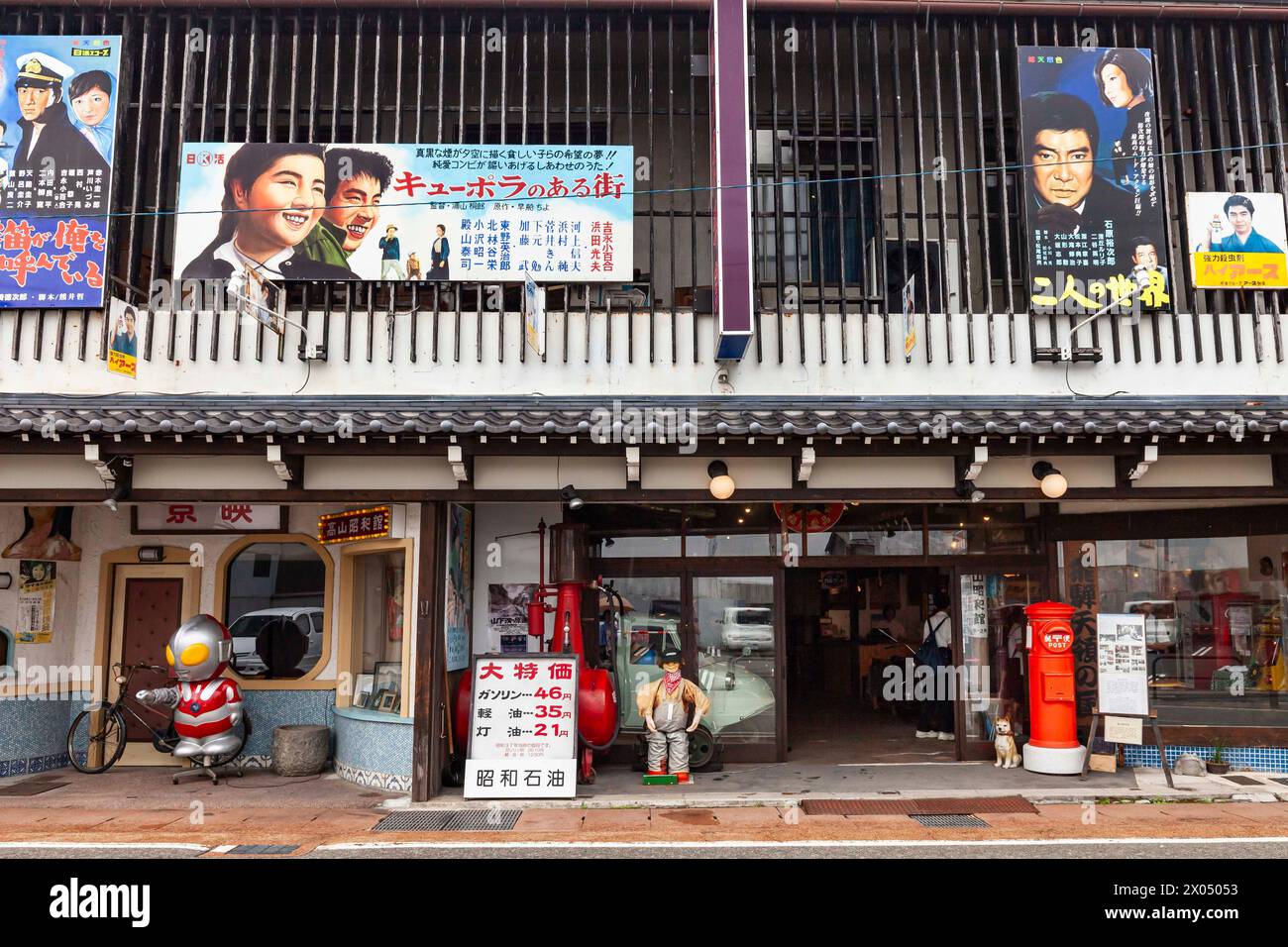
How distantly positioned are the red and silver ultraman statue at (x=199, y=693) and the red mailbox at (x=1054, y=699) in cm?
848

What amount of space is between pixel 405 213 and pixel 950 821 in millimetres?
8486

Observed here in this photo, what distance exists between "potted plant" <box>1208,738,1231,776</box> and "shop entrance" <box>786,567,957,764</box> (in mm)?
2600

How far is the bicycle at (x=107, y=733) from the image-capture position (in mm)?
10648

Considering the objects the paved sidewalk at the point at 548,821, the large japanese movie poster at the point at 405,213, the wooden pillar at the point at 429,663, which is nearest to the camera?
the paved sidewalk at the point at 548,821

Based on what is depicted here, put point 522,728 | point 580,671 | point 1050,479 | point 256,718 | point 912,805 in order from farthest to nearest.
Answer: point 256,718 < point 580,671 < point 522,728 < point 1050,479 < point 912,805

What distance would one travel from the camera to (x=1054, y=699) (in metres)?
10.0

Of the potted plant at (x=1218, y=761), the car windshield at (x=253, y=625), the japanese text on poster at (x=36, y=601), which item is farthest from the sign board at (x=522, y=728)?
the potted plant at (x=1218, y=761)

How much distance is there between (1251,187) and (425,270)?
9.72 m

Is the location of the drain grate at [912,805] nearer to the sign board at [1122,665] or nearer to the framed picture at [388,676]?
the sign board at [1122,665]

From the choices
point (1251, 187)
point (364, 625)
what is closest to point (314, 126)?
point (364, 625)

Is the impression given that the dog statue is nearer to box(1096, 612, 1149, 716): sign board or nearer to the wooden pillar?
box(1096, 612, 1149, 716): sign board

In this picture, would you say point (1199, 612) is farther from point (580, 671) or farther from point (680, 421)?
point (580, 671)

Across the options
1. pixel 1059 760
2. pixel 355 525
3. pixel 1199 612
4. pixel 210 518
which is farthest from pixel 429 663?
pixel 1199 612

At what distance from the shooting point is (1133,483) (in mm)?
9250
